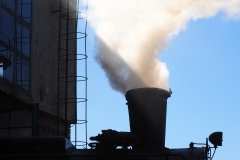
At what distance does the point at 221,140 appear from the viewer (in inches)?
570

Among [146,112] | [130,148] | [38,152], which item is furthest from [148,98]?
[38,152]

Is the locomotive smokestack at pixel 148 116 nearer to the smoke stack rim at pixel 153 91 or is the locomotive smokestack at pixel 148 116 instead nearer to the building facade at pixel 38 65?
the smoke stack rim at pixel 153 91

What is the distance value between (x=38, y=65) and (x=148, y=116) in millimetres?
10234

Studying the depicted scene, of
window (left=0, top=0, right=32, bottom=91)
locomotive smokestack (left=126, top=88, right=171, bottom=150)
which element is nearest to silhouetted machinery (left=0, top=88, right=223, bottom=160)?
locomotive smokestack (left=126, top=88, right=171, bottom=150)

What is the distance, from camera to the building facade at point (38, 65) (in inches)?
866

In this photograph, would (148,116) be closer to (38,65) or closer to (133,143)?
(133,143)

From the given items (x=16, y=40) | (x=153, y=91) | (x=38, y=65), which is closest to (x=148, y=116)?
(x=153, y=91)

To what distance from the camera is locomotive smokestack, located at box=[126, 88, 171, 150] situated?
49.4 feet

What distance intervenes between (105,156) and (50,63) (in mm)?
12271

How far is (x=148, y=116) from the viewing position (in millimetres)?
15266

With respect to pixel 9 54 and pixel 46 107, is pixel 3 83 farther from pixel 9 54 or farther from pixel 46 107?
pixel 46 107

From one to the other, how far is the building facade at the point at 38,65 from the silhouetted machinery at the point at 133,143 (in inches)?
217

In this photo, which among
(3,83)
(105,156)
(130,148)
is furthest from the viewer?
(3,83)

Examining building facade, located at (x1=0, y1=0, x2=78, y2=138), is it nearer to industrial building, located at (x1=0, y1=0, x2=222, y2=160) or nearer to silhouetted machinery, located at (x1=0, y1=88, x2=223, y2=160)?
industrial building, located at (x1=0, y1=0, x2=222, y2=160)
